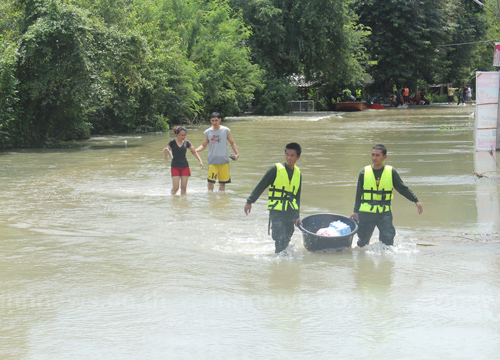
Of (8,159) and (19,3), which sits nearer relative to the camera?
(8,159)

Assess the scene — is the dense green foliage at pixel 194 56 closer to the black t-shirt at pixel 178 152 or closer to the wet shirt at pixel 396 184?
the black t-shirt at pixel 178 152

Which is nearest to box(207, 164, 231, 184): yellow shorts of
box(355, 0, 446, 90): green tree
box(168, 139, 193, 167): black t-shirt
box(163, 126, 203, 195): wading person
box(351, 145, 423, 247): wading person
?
box(163, 126, 203, 195): wading person

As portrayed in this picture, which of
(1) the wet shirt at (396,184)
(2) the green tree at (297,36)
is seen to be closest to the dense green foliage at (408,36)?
(2) the green tree at (297,36)

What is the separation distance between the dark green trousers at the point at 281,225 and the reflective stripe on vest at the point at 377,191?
3.01 ft

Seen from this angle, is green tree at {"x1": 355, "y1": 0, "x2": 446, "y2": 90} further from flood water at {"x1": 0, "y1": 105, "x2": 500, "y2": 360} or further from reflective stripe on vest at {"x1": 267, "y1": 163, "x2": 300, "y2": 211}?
reflective stripe on vest at {"x1": 267, "y1": 163, "x2": 300, "y2": 211}

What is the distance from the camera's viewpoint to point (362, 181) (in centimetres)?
788

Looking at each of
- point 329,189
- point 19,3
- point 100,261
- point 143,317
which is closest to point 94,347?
point 143,317

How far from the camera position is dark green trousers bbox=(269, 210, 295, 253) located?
25.6 feet

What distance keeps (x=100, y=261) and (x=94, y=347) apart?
2.82 m

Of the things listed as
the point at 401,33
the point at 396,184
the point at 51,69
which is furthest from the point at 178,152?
the point at 401,33

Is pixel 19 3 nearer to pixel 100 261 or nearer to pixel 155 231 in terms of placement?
pixel 155 231

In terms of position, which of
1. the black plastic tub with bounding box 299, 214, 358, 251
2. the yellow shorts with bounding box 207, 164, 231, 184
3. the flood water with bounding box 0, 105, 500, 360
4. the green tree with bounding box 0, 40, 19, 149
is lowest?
the flood water with bounding box 0, 105, 500, 360

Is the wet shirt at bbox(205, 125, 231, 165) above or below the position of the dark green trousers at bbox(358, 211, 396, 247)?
above

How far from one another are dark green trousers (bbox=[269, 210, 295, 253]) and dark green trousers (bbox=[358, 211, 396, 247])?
2.83 ft
